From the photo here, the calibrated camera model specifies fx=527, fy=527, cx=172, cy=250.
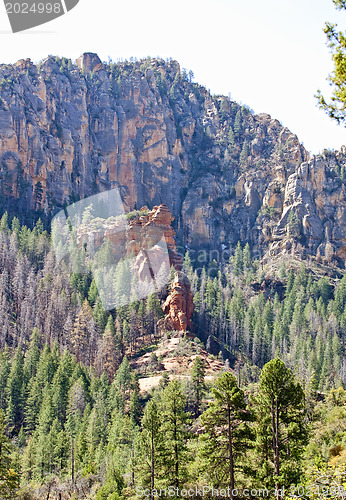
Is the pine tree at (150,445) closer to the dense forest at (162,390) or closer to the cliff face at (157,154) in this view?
the dense forest at (162,390)

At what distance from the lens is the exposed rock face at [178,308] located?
260 feet

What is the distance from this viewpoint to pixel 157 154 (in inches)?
6058

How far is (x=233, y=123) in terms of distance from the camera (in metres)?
170

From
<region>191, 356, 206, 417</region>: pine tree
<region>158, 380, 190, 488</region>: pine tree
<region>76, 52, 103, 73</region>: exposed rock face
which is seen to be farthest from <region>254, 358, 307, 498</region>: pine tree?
<region>76, 52, 103, 73</region>: exposed rock face

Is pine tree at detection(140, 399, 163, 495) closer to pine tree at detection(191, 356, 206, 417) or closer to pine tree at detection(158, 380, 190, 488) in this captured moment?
pine tree at detection(158, 380, 190, 488)

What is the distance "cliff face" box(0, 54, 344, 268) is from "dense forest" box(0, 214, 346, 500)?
20.9 m

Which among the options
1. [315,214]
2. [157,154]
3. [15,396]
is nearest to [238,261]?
[315,214]

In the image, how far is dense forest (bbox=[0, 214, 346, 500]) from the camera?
26094 millimetres

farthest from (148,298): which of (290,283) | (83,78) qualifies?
(83,78)

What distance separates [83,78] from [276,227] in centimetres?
6959

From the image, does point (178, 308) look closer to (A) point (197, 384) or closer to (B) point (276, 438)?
(A) point (197, 384)

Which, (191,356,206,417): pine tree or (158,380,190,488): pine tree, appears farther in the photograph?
(191,356,206,417): pine tree

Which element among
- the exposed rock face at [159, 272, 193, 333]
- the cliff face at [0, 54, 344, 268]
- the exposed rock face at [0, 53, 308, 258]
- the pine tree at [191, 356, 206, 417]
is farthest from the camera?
the cliff face at [0, 54, 344, 268]

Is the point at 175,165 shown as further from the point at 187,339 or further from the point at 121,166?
the point at 187,339
